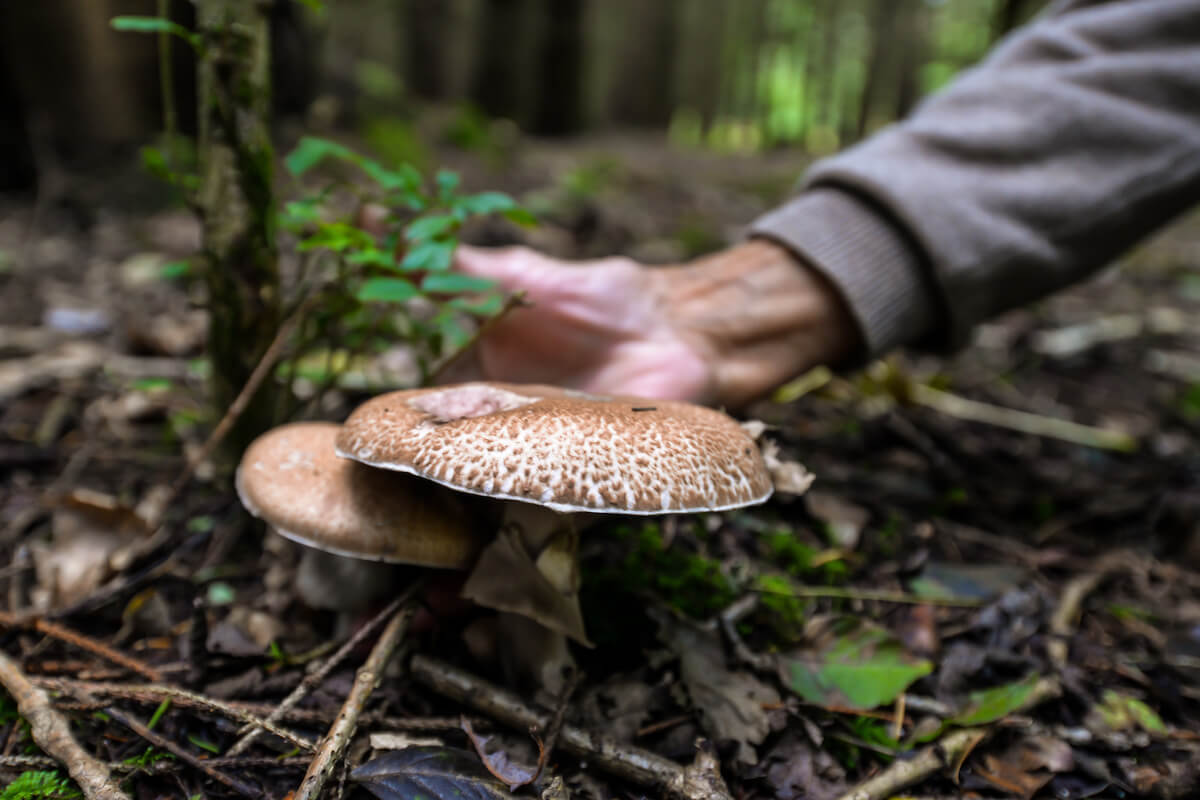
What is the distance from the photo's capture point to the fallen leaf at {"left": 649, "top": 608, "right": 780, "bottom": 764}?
177 centimetres

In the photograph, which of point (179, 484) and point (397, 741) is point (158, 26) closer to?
point (179, 484)

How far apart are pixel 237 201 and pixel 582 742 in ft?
5.87

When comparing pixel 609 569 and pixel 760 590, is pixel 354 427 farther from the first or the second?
pixel 760 590

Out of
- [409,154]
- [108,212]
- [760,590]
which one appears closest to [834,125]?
[409,154]

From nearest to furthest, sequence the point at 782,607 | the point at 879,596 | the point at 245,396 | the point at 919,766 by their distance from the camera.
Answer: the point at 919,766 < the point at 245,396 < the point at 782,607 < the point at 879,596

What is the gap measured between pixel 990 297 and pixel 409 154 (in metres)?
5.47

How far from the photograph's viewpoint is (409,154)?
6.84 meters

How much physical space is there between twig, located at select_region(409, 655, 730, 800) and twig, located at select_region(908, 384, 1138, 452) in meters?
2.88

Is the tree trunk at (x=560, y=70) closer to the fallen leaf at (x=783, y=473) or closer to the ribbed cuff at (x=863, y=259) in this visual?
the ribbed cuff at (x=863, y=259)

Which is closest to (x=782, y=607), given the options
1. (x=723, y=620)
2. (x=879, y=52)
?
(x=723, y=620)

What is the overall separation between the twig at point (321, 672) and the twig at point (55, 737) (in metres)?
0.23

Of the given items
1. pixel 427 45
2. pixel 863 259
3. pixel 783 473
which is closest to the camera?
pixel 783 473

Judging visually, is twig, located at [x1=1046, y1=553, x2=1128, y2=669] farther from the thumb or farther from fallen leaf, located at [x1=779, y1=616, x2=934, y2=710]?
the thumb

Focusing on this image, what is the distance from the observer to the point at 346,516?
5.65ft
